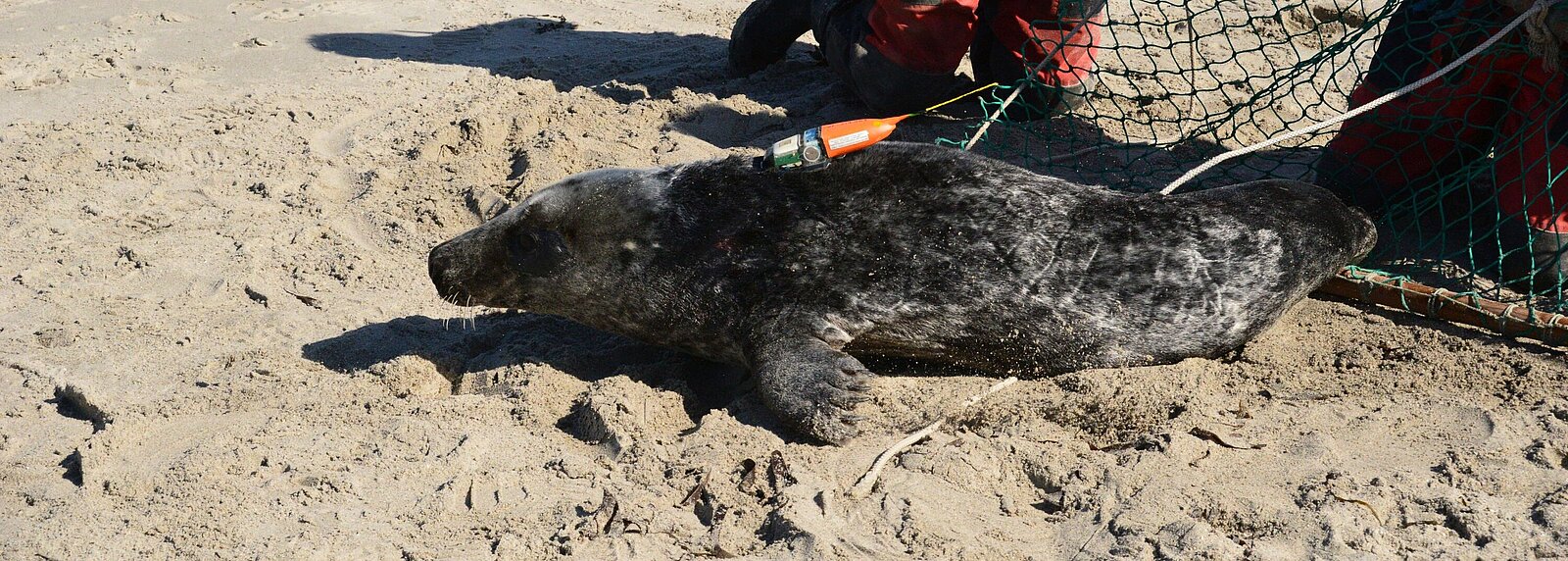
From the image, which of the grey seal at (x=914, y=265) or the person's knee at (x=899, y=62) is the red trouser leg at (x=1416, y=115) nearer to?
the grey seal at (x=914, y=265)

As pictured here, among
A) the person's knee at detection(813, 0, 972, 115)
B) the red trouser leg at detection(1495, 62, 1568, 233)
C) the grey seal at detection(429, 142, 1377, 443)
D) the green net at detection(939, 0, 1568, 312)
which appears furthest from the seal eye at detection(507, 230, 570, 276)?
the red trouser leg at detection(1495, 62, 1568, 233)

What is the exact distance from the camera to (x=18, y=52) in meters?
7.91

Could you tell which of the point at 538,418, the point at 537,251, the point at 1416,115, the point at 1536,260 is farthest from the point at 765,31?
the point at 1536,260

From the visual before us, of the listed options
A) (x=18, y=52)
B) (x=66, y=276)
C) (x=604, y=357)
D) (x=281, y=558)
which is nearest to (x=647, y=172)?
(x=604, y=357)

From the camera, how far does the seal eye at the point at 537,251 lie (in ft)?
14.2

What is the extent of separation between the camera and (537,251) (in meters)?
4.36

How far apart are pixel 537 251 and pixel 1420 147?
3526mm

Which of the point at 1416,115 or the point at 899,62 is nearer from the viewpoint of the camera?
the point at 1416,115

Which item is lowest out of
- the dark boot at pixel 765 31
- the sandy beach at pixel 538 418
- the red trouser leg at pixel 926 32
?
the sandy beach at pixel 538 418

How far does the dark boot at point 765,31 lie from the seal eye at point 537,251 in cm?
304

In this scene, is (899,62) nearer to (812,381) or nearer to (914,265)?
(914,265)

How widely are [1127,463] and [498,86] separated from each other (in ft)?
16.2

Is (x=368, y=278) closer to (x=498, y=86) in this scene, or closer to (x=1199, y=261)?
(x=498, y=86)

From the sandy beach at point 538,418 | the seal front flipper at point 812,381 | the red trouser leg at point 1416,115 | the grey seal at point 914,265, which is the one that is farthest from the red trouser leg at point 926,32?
the seal front flipper at point 812,381
